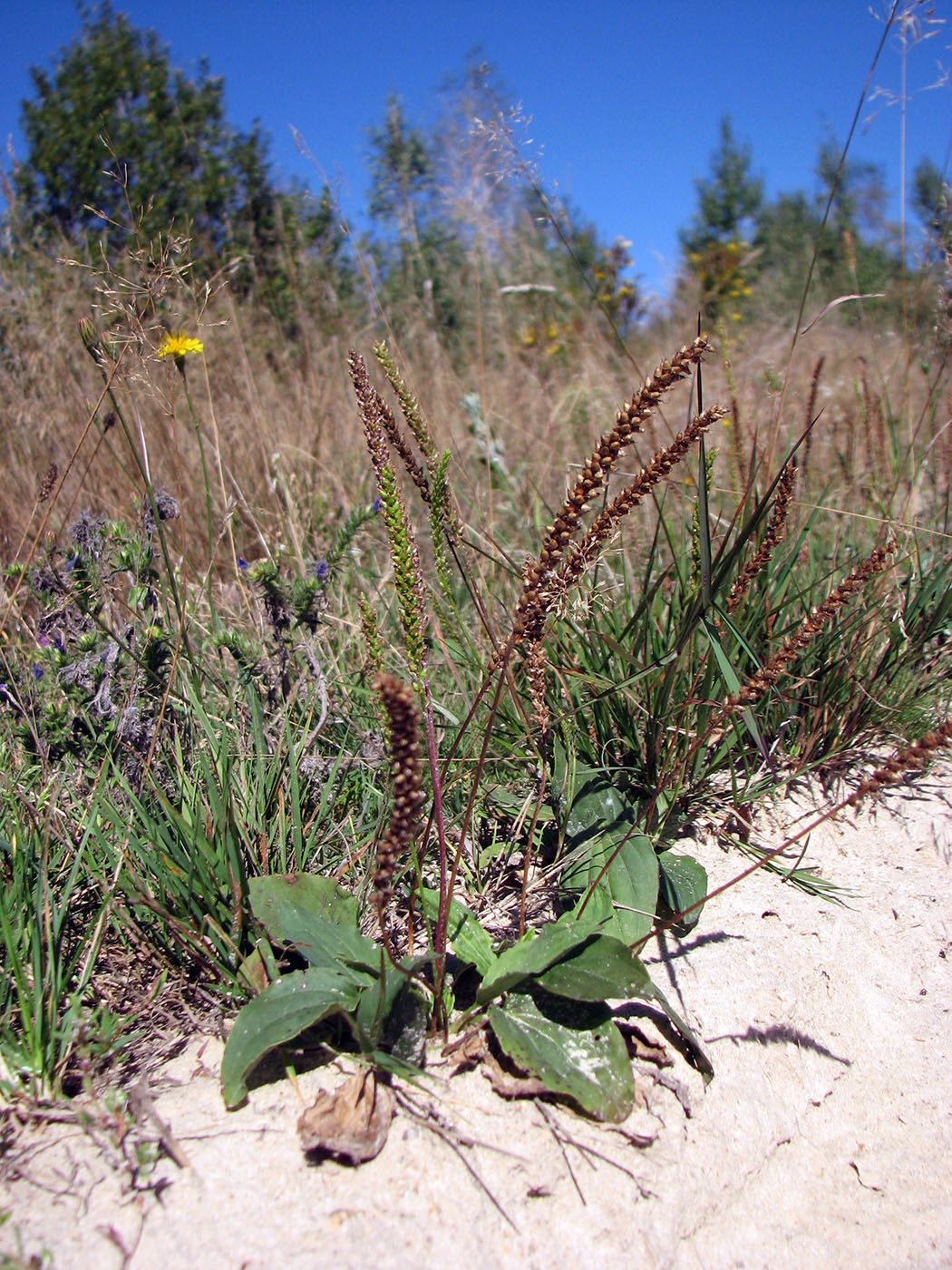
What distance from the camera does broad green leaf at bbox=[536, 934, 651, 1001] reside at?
1.19m

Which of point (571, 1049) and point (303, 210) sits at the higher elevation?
point (303, 210)

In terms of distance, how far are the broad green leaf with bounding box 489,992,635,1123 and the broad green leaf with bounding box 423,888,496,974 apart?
0.08 metres

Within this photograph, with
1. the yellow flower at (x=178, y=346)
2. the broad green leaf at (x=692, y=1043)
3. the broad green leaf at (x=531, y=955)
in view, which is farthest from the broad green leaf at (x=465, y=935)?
the yellow flower at (x=178, y=346)

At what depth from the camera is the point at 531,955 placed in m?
1.29

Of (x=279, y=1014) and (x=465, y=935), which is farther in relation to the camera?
(x=465, y=935)

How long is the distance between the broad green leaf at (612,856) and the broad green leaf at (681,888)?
0.06 metres

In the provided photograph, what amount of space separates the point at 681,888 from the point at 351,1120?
2.36ft

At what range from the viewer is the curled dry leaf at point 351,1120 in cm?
109

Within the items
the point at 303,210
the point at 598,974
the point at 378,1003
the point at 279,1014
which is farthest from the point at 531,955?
the point at 303,210

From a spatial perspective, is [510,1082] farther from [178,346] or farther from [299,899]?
[178,346]

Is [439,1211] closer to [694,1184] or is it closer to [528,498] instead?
[694,1184]

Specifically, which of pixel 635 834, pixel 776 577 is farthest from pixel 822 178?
pixel 635 834

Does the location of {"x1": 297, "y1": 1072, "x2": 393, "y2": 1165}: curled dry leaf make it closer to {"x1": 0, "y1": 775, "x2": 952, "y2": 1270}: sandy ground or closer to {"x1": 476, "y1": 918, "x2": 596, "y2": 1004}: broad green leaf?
{"x1": 0, "y1": 775, "x2": 952, "y2": 1270}: sandy ground

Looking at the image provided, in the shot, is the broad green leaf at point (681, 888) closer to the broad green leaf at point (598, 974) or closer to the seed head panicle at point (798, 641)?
the broad green leaf at point (598, 974)
